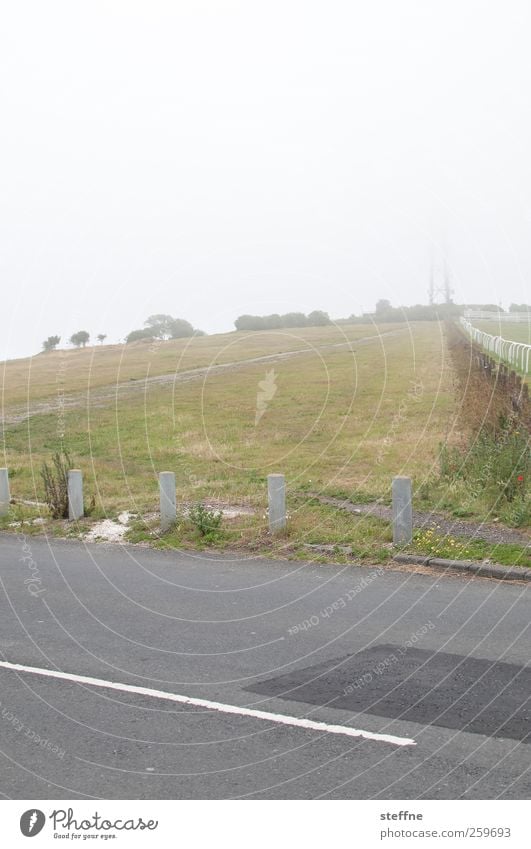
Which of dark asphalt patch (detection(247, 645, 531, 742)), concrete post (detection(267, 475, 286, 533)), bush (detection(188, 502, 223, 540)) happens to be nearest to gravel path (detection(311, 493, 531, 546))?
concrete post (detection(267, 475, 286, 533))

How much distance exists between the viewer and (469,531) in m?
12.8

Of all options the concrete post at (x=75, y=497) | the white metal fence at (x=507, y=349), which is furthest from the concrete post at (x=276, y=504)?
the white metal fence at (x=507, y=349)

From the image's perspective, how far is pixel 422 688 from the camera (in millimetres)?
7059

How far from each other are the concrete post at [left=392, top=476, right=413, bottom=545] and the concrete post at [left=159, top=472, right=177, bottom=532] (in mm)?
3673

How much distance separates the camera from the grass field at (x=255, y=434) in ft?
50.6

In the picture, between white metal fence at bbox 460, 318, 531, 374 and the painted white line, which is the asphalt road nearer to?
the painted white line

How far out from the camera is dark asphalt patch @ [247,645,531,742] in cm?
642

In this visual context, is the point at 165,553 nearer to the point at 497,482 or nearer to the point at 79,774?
the point at 497,482

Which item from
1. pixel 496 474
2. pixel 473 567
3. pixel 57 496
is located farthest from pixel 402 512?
pixel 57 496

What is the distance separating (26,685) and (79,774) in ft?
6.47

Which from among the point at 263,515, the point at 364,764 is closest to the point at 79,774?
the point at 364,764

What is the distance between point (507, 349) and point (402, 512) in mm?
23876

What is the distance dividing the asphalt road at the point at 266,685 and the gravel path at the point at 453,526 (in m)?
1.81

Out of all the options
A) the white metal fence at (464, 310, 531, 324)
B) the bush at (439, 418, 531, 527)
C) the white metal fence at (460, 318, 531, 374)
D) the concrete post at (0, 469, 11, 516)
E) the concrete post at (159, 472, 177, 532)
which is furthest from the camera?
the white metal fence at (464, 310, 531, 324)
